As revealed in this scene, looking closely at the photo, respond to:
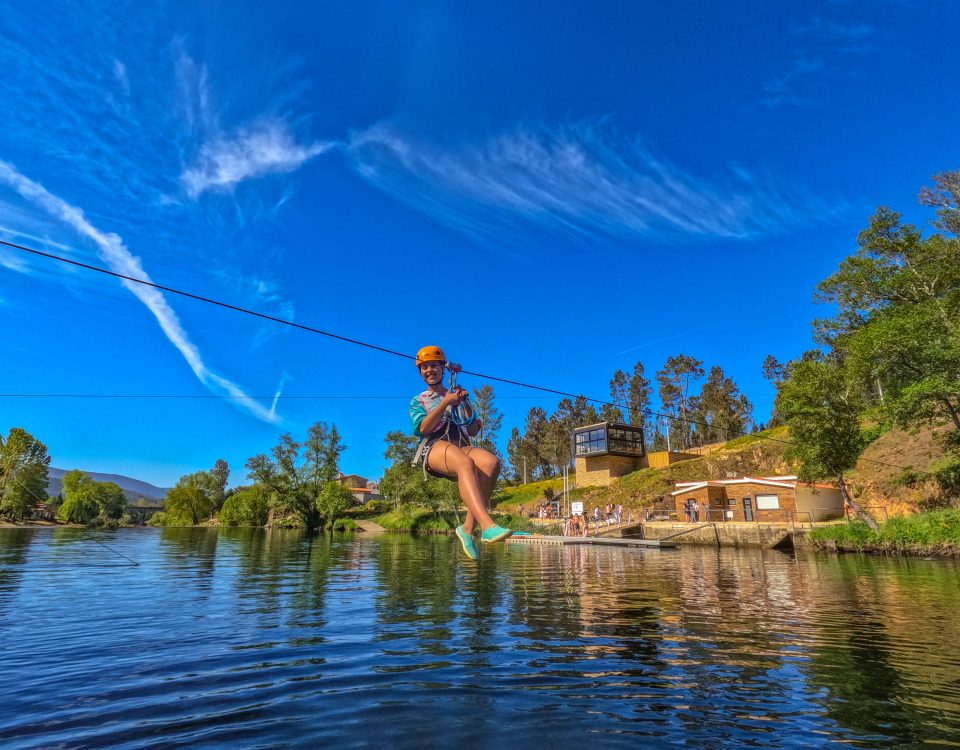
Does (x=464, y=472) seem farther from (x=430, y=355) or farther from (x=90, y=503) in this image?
(x=90, y=503)

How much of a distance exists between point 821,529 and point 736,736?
3976 cm

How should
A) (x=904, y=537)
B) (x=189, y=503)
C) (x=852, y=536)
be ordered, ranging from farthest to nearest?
(x=189, y=503), (x=852, y=536), (x=904, y=537)

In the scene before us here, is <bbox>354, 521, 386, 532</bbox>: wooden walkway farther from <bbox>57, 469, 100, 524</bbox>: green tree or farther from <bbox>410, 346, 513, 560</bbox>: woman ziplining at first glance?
<bbox>410, 346, 513, 560</bbox>: woman ziplining

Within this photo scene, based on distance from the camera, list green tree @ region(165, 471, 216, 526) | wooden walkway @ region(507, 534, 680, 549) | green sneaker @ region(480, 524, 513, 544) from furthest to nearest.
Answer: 1. green tree @ region(165, 471, 216, 526)
2. wooden walkway @ region(507, 534, 680, 549)
3. green sneaker @ region(480, 524, 513, 544)

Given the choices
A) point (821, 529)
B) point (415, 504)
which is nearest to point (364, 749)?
point (821, 529)

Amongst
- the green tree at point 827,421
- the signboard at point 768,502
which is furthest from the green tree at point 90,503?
the green tree at point 827,421

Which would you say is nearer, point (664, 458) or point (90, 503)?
point (664, 458)

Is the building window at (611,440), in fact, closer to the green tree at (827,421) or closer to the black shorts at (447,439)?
the green tree at (827,421)

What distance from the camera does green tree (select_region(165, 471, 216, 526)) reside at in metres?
111

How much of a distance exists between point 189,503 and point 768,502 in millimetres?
110587

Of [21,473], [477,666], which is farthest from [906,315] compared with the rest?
[21,473]

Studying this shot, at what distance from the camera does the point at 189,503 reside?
4439 inches

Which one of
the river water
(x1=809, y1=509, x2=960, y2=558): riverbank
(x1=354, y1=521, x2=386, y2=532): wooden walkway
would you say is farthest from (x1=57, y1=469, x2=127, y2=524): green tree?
(x1=809, y1=509, x2=960, y2=558): riverbank

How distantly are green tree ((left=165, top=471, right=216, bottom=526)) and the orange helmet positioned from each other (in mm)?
123752
